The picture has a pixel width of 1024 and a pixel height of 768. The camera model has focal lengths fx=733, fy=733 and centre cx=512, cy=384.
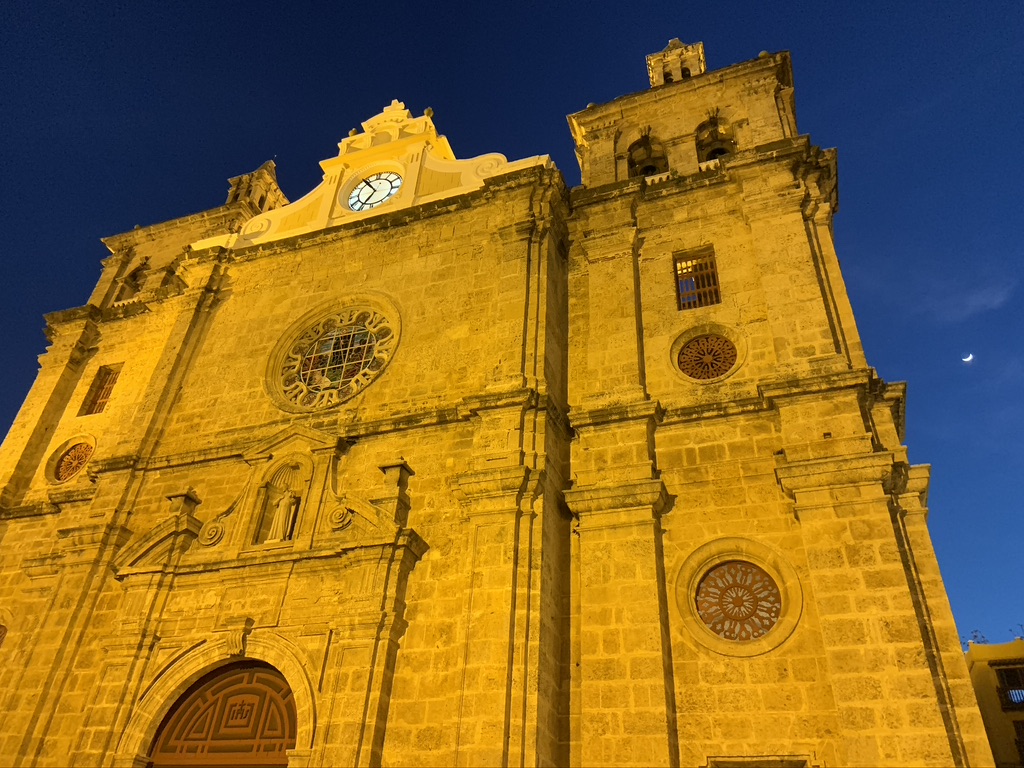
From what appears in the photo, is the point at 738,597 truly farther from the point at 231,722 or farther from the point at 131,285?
the point at 131,285

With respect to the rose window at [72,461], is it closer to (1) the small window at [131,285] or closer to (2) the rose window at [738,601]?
(1) the small window at [131,285]

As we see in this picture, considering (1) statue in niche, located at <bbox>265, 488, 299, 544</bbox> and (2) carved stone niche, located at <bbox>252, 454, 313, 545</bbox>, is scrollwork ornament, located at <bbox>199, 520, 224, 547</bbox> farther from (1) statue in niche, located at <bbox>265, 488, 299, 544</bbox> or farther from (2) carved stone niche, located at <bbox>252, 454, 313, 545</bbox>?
(1) statue in niche, located at <bbox>265, 488, 299, 544</bbox>

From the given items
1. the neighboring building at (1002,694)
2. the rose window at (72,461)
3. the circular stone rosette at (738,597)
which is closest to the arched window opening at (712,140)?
the circular stone rosette at (738,597)

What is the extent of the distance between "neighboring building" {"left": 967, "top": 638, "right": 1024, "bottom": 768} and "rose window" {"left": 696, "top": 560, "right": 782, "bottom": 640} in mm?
19067

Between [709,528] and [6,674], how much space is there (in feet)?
38.8

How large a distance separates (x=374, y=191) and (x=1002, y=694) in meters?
25.9

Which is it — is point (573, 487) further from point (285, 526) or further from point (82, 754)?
point (82, 754)

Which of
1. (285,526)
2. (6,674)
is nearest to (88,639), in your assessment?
(6,674)

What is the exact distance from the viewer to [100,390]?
18.2 metres

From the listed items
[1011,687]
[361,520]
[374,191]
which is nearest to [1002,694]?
[1011,687]

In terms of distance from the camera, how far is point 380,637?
10078mm

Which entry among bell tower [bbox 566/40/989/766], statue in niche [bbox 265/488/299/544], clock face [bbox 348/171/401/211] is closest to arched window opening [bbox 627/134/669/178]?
bell tower [bbox 566/40/989/766]

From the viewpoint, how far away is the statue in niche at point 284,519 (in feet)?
39.4

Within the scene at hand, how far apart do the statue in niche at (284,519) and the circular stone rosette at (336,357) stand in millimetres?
2089
